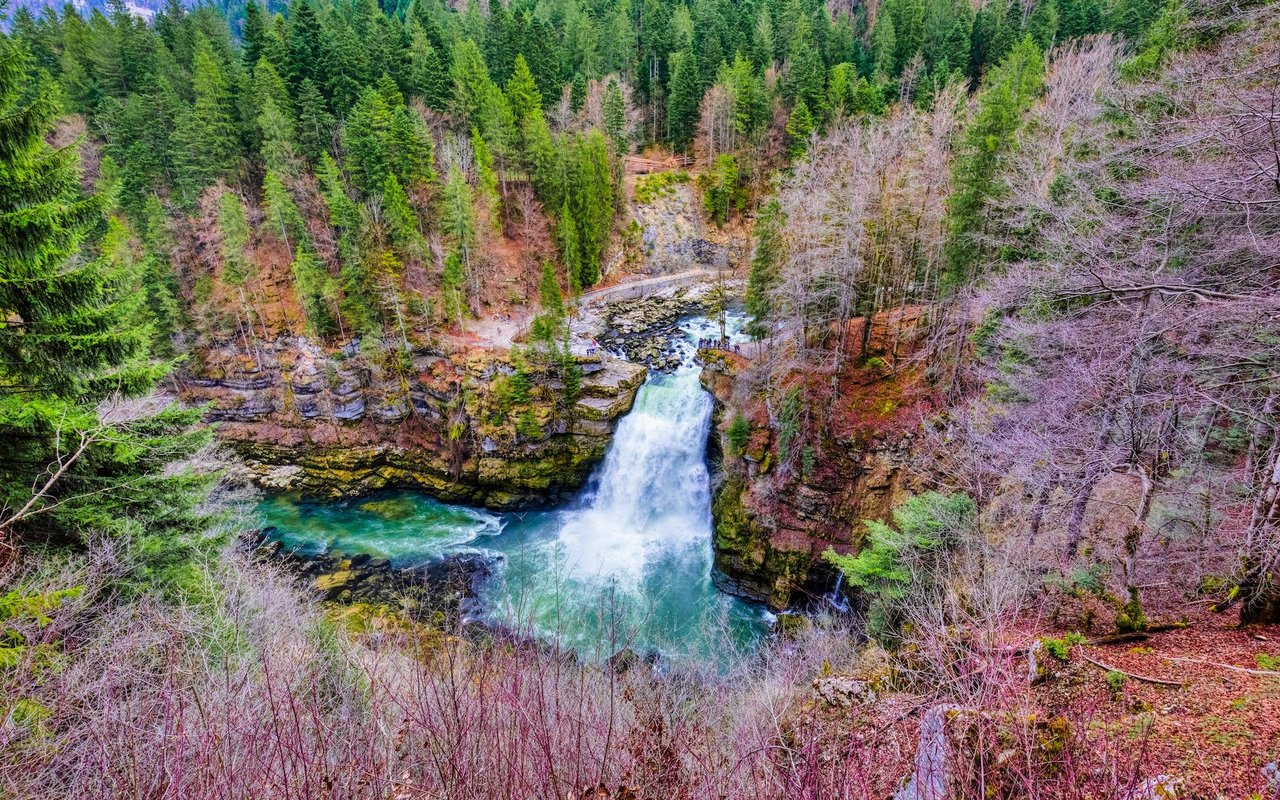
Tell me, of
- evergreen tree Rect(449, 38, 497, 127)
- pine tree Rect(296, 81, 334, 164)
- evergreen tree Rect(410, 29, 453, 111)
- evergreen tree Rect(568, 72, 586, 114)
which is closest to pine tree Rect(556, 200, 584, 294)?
evergreen tree Rect(449, 38, 497, 127)

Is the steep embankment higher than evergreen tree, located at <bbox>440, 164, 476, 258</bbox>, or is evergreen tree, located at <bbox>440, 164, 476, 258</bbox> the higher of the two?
evergreen tree, located at <bbox>440, 164, 476, 258</bbox>

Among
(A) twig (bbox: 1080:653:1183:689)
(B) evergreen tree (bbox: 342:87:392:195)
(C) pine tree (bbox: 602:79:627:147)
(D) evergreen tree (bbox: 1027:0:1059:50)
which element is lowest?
(A) twig (bbox: 1080:653:1183:689)

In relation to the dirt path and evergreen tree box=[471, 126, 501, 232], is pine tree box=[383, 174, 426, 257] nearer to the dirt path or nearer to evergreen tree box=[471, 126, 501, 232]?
the dirt path

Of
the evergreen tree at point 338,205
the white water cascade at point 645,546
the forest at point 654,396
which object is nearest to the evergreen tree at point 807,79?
the forest at point 654,396

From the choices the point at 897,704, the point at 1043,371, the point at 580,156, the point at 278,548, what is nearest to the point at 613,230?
the point at 580,156

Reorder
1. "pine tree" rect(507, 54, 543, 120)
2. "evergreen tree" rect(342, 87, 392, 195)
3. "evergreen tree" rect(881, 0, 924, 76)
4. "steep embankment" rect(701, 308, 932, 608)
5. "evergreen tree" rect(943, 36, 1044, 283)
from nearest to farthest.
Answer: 1. "evergreen tree" rect(943, 36, 1044, 283)
2. "steep embankment" rect(701, 308, 932, 608)
3. "evergreen tree" rect(342, 87, 392, 195)
4. "pine tree" rect(507, 54, 543, 120)
5. "evergreen tree" rect(881, 0, 924, 76)

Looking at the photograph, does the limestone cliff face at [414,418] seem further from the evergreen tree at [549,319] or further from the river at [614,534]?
the evergreen tree at [549,319]

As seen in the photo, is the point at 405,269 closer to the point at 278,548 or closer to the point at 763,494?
the point at 278,548

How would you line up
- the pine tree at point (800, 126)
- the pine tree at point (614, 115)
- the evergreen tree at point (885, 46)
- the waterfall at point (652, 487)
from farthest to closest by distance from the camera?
the evergreen tree at point (885, 46) < the pine tree at point (614, 115) < the pine tree at point (800, 126) < the waterfall at point (652, 487)

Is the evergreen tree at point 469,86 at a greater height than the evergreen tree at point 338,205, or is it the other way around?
the evergreen tree at point 469,86
